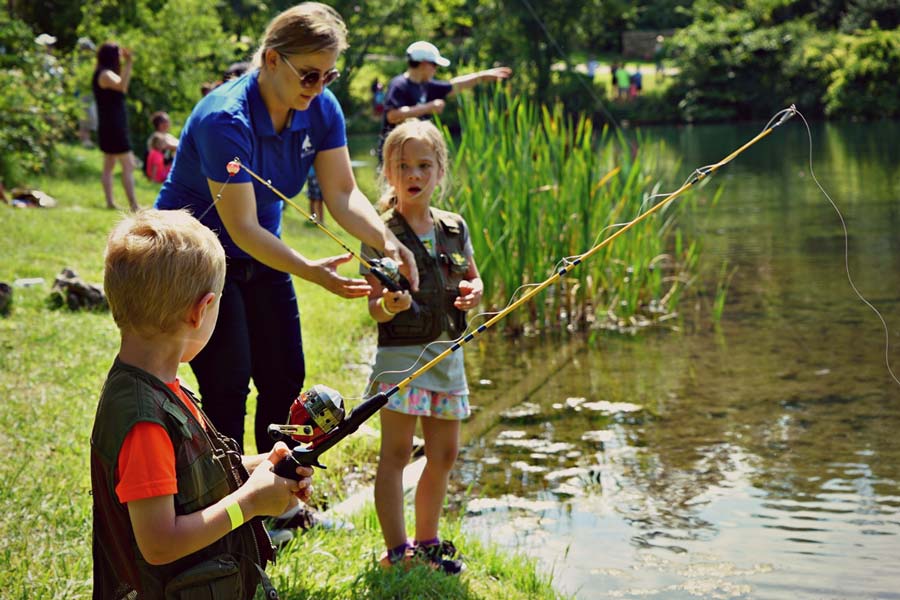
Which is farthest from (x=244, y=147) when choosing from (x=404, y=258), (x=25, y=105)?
(x=25, y=105)

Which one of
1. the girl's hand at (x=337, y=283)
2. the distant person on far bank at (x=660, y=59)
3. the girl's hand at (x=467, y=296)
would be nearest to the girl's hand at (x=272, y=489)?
the girl's hand at (x=337, y=283)

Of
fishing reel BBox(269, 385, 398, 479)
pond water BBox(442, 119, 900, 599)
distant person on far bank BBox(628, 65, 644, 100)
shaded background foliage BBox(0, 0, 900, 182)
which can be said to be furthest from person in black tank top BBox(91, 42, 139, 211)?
distant person on far bank BBox(628, 65, 644, 100)

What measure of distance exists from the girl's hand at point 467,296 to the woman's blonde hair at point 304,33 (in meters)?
0.84

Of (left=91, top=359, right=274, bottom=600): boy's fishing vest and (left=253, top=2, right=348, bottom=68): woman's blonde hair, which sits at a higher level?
(left=253, top=2, right=348, bottom=68): woman's blonde hair

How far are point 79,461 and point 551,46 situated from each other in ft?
108

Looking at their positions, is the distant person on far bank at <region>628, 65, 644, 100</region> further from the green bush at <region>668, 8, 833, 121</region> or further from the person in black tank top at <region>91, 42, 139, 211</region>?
the person in black tank top at <region>91, 42, 139, 211</region>

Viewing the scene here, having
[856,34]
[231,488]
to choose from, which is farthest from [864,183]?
[856,34]

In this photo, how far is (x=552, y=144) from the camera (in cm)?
750

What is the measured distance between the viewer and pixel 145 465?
2.00 m

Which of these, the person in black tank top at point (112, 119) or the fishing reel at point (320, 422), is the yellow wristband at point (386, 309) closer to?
the fishing reel at point (320, 422)

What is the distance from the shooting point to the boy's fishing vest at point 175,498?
2041mm

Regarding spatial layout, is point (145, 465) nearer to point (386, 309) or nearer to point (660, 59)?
point (386, 309)

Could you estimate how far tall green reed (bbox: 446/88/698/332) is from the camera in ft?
23.5

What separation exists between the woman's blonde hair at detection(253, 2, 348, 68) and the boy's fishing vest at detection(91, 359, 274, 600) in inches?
56.8
